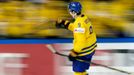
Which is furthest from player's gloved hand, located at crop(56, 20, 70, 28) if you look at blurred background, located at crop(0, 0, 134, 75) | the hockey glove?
blurred background, located at crop(0, 0, 134, 75)

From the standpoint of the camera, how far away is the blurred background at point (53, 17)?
6.71m

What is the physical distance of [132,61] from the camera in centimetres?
664

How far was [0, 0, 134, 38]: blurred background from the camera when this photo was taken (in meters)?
6.71

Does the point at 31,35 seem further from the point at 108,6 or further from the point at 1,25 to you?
the point at 108,6

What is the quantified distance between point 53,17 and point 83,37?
111 cm

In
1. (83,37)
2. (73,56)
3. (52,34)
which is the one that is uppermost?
(83,37)

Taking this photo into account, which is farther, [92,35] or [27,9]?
[27,9]

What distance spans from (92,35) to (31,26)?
45.0 inches

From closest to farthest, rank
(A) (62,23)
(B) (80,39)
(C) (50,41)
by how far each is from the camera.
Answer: (B) (80,39) < (A) (62,23) < (C) (50,41)

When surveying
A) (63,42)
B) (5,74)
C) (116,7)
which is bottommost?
(5,74)

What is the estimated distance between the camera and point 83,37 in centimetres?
578

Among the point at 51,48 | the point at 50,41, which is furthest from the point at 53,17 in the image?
the point at 51,48

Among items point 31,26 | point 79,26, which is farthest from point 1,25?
point 79,26

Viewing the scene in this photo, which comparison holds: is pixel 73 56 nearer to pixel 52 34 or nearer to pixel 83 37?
pixel 83 37
